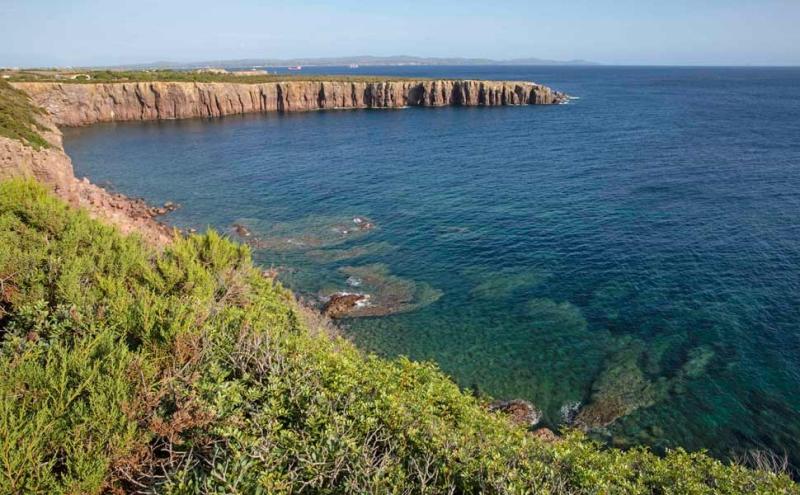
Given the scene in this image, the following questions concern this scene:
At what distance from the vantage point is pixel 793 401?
26688mm

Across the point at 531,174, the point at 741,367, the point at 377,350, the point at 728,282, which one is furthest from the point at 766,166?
the point at 377,350

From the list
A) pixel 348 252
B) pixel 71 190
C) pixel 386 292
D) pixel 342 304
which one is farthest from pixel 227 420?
pixel 71 190

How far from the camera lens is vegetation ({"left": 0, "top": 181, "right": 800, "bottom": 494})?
11484mm

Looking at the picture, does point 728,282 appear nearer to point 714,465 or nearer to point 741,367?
point 741,367

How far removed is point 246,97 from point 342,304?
399 ft

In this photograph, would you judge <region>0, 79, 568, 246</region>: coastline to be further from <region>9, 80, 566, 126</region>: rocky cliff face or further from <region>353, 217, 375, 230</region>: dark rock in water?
<region>353, 217, 375, 230</region>: dark rock in water

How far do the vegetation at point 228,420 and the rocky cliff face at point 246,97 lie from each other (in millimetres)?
117349

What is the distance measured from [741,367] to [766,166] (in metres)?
55.9

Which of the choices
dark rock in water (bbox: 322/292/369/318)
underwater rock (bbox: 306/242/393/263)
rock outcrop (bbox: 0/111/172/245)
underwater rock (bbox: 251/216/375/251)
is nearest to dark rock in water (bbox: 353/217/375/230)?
underwater rock (bbox: 251/216/375/251)

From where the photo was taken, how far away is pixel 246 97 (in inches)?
5546

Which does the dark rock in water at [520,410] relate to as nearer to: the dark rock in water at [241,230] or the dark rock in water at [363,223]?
the dark rock in water at [363,223]

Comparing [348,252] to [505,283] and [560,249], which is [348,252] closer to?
[505,283]

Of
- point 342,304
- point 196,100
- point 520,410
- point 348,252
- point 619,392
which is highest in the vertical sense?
point 196,100

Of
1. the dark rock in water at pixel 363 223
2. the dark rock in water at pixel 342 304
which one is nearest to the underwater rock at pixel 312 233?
the dark rock in water at pixel 363 223
